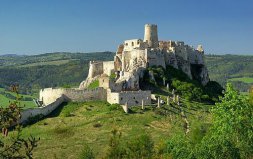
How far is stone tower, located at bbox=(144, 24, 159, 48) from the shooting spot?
9962 cm

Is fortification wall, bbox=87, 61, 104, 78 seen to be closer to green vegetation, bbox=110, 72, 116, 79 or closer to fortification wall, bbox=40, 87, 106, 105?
green vegetation, bbox=110, 72, 116, 79

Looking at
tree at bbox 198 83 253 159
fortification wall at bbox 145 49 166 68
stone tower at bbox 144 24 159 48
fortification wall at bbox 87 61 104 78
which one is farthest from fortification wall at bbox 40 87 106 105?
tree at bbox 198 83 253 159

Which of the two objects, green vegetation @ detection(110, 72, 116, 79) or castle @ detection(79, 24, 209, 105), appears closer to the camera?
castle @ detection(79, 24, 209, 105)

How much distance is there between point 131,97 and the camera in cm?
7456

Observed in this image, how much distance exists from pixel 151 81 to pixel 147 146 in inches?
1373

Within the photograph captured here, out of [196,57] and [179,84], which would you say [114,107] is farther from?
[196,57]

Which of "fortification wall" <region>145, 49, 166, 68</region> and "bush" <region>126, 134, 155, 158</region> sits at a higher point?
"fortification wall" <region>145, 49, 166, 68</region>

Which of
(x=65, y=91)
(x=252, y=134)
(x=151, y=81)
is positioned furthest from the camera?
(x=151, y=81)

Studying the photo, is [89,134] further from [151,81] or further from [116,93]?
[151,81]

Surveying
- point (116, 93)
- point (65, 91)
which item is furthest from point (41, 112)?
point (116, 93)

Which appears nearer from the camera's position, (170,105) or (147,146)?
(147,146)

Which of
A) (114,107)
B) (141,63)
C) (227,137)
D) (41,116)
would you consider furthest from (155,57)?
(227,137)

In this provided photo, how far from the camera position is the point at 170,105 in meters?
76.2

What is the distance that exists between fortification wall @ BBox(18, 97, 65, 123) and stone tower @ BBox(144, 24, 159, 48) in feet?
95.2
